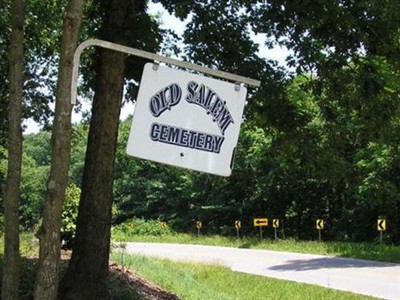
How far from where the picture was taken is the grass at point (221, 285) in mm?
10615

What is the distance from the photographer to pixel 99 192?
22.8 ft

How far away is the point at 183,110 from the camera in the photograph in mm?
3809

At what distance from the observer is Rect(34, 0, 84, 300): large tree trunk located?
3680 millimetres

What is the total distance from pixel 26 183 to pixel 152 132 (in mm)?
54981

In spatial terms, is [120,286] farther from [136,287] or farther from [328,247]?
[328,247]

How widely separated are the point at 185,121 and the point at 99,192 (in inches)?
134

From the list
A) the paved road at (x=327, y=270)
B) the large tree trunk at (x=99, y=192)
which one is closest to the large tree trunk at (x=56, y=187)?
the large tree trunk at (x=99, y=192)

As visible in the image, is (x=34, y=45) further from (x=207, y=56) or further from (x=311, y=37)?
(x=311, y=37)

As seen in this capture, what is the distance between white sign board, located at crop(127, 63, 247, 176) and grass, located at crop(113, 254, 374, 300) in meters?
5.88

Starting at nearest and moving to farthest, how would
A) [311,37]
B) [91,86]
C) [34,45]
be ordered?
[311,37], [91,86], [34,45]

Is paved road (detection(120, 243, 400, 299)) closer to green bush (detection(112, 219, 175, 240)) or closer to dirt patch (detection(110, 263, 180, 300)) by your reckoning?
dirt patch (detection(110, 263, 180, 300))

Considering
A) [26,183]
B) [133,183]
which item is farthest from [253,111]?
[26,183]

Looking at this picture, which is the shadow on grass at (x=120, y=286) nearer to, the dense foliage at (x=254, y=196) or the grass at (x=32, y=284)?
the grass at (x=32, y=284)

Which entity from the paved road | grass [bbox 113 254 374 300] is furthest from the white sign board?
the paved road
